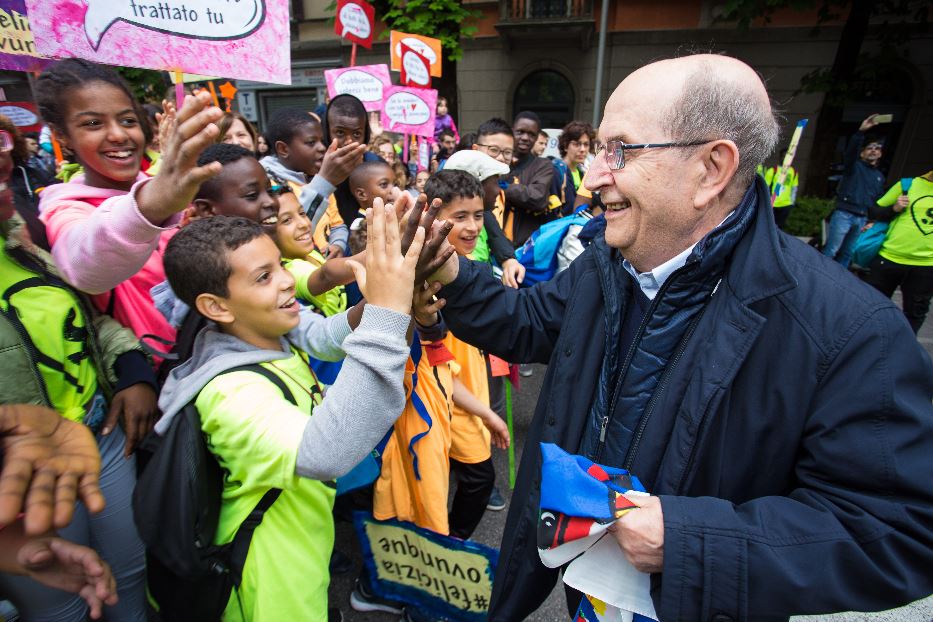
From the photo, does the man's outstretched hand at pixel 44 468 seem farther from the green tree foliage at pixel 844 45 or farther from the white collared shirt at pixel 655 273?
the green tree foliage at pixel 844 45

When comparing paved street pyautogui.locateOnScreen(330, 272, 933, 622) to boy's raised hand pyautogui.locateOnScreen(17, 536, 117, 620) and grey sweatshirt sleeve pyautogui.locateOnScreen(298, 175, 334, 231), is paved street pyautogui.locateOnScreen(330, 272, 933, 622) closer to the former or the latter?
boy's raised hand pyautogui.locateOnScreen(17, 536, 117, 620)

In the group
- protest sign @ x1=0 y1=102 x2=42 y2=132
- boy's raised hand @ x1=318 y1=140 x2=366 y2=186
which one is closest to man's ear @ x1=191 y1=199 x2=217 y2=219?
boy's raised hand @ x1=318 y1=140 x2=366 y2=186

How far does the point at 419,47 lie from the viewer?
6.25m

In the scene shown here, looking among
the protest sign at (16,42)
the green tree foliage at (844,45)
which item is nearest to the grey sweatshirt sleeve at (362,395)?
the protest sign at (16,42)

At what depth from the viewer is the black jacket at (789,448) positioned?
93 cm

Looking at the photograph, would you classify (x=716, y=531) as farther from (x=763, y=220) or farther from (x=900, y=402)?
(x=763, y=220)

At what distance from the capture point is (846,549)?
0.92 m

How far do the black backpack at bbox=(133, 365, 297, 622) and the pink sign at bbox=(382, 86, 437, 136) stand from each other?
5.04m

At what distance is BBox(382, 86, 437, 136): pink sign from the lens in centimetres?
569

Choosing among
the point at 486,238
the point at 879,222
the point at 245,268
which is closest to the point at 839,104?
the point at 879,222

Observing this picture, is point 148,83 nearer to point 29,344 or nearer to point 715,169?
point 29,344

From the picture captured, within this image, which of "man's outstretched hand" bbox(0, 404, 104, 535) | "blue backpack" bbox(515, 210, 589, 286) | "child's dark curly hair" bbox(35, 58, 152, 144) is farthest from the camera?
"blue backpack" bbox(515, 210, 589, 286)

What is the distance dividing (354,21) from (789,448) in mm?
6484

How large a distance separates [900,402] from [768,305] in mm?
291
